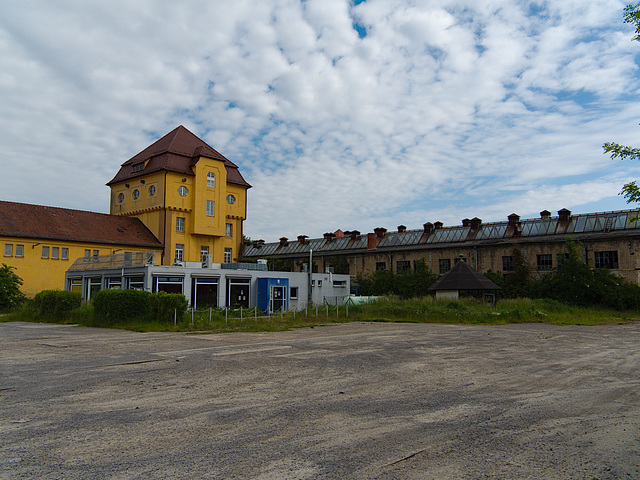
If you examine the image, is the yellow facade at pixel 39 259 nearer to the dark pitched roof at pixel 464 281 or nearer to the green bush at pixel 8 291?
the green bush at pixel 8 291

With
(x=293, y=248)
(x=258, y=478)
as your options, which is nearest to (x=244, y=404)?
(x=258, y=478)

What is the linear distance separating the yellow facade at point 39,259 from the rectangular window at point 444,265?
1285 inches

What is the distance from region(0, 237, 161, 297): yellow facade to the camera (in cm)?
3841

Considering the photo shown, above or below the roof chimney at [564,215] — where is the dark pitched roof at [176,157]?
above

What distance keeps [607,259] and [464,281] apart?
1349cm

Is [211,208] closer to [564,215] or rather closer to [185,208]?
[185,208]

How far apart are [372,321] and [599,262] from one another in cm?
2467

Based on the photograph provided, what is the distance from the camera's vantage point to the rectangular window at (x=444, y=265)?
48.8 m

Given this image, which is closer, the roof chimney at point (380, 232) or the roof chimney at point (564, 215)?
the roof chimney at point (564, 215)

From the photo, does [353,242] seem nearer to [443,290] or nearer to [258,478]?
[443,290]

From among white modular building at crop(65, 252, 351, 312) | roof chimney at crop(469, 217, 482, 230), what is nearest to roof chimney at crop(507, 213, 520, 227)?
roof chimney at crop(469, 217, 482, 230)

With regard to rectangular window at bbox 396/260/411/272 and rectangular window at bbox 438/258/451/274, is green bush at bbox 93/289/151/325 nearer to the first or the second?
rectangular window at bbox 396/260/411/272

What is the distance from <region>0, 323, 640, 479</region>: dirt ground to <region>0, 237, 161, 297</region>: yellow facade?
95.0ft

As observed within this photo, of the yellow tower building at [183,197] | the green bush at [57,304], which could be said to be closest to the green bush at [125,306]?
the green bush at [57,304]
